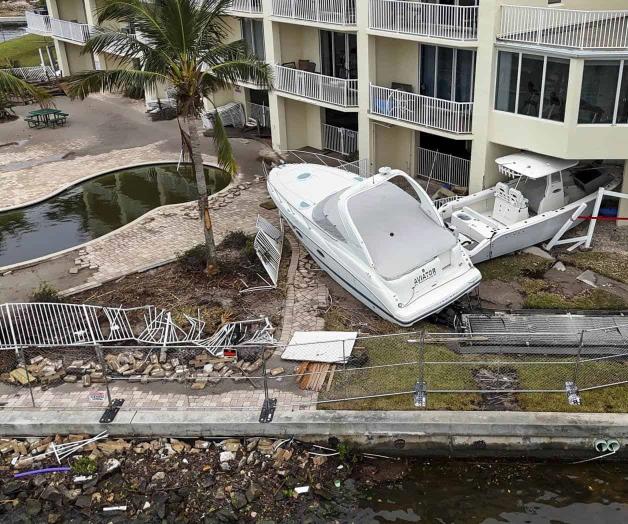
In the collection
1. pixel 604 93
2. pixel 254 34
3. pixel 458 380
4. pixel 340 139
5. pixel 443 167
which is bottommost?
pixel 458 380

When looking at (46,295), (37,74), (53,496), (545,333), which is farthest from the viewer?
(37,74)

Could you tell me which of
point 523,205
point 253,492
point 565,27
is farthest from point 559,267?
point 253,492

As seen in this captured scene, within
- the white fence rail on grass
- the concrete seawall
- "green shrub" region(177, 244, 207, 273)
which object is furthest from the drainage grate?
the white fence rail on grass

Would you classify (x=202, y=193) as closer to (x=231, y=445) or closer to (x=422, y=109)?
(x=231, y=445)

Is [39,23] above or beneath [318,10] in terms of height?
beneath

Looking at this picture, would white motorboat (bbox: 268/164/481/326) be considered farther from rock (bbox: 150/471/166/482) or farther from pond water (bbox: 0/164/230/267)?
pond water (bbox: 0/164/230/267)

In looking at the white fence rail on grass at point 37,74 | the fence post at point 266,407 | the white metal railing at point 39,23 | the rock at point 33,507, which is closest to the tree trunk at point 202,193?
the fence post at point 266,407

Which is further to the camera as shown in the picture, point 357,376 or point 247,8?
point 247,8

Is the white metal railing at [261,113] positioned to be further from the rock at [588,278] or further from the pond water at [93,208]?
the rock at [588,278]
